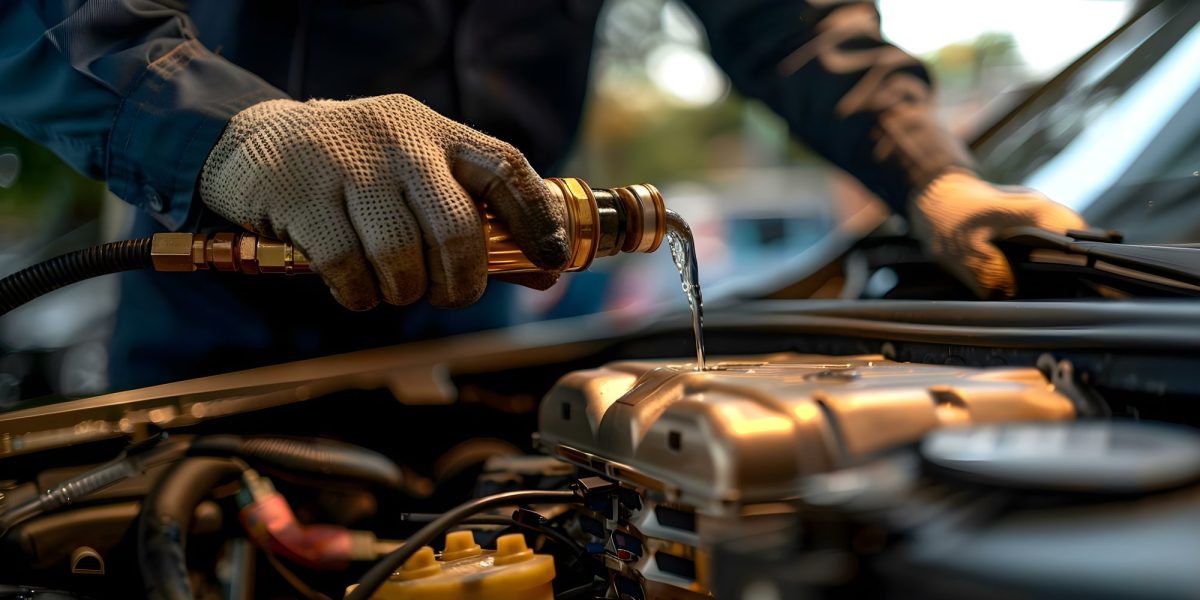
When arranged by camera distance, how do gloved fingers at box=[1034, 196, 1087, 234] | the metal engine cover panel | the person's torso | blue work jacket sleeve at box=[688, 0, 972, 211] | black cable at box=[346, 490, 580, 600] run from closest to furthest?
1. the metal engine cover panel
2. black cable at box=[346, 490, 580, 600]
3. gloved fingers at box=[1034, 196, 1087, 234]
4. the person's torso
5. blue work jacket sleeve at box=[688, 0, 972, 211]

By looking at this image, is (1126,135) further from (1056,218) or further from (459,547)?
(459,547)

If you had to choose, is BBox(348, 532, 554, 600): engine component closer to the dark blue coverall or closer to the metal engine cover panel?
the metal engine cover panel

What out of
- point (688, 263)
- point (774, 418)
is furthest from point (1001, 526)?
point (688, 263)

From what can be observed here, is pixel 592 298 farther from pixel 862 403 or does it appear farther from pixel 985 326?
pixel 862 403

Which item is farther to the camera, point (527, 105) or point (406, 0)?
point (527, 105)

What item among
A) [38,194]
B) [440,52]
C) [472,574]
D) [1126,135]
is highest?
[440,52]

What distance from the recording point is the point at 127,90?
104cm

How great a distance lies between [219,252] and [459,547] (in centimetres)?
38

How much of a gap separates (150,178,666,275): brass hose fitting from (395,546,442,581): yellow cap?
0.97 ft

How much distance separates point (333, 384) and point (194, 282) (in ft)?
1.66

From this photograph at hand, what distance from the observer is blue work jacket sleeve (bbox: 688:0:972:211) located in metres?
1.63

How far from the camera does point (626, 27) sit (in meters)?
7.97

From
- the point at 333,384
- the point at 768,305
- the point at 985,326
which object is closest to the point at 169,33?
the point at 333,384

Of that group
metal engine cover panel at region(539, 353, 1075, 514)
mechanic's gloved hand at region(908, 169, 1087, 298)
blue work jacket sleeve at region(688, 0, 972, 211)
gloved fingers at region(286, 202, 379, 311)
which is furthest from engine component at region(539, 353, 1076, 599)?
blue work jacket sleeve at region(688, 0, 972, 211)
